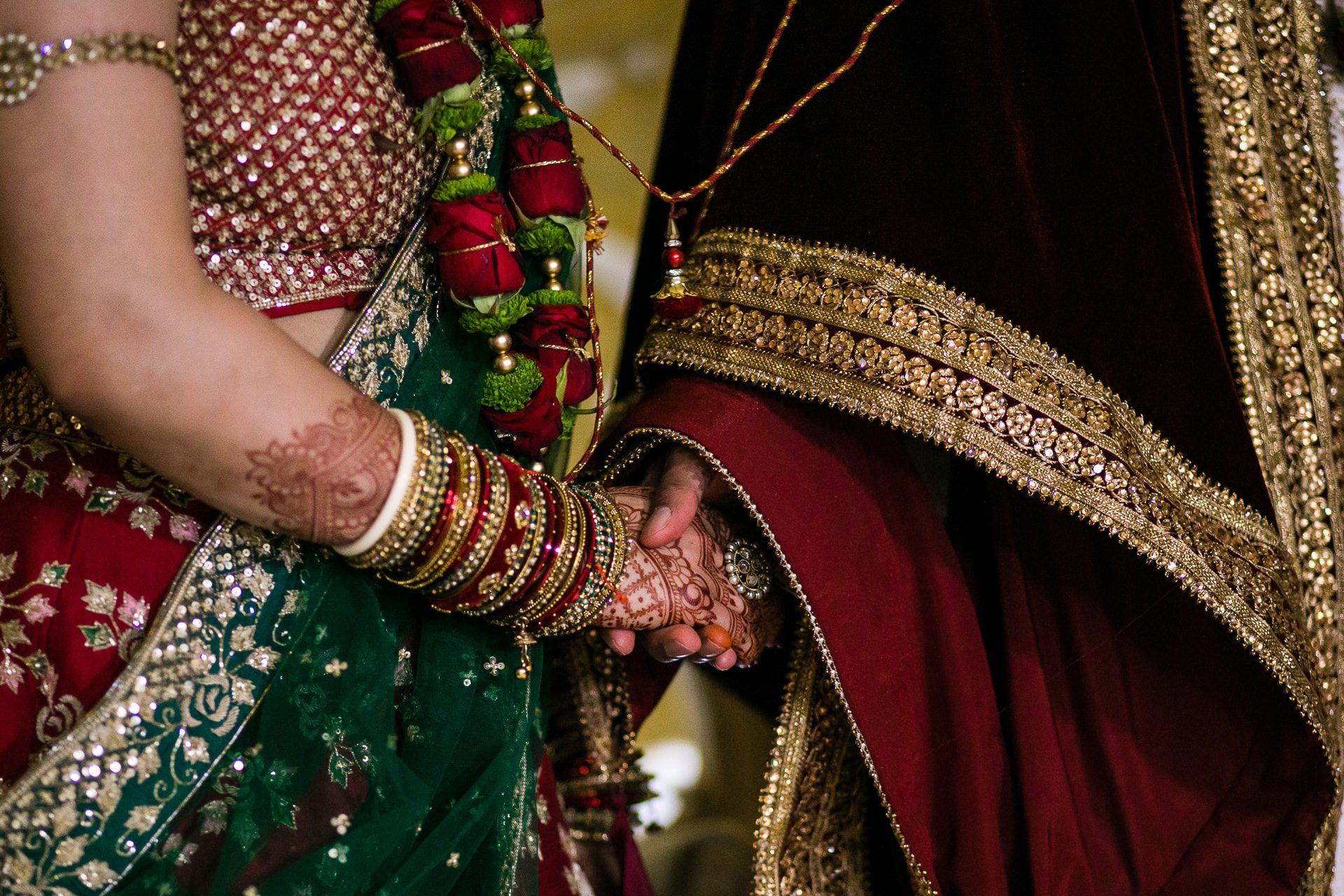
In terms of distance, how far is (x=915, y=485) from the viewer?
0.91 metres

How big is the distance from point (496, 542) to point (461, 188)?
0.25 m

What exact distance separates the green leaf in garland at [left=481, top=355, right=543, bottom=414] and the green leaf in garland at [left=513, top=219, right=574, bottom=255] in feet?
0.27

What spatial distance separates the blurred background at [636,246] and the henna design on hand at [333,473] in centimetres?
101

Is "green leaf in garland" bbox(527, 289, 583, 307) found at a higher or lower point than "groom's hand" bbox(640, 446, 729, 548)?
higher

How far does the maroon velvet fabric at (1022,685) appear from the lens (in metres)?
0.83

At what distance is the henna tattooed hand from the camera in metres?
0.81

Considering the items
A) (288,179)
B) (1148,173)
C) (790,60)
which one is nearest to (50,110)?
(288,179)

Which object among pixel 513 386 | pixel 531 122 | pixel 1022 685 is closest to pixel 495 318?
pixel 513 386

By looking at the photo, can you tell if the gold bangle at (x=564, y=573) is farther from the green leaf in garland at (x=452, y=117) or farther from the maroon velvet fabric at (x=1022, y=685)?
the green leaf in garland at (x=452, y=117)

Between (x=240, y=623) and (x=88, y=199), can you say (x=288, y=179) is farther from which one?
(x=240, y=623)

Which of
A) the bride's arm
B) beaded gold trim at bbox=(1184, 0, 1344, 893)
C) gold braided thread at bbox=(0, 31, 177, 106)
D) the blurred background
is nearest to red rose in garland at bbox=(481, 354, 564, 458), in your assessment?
the bride's arm

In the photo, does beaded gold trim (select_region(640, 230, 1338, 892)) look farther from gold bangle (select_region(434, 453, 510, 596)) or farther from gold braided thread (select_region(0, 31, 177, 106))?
gold braided thread (select_region(0, 31, 177, 106))

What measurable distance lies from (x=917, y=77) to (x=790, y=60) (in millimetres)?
106

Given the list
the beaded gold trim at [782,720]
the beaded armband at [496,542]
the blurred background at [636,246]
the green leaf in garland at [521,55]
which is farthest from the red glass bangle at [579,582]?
the blurred background at [636,246]
